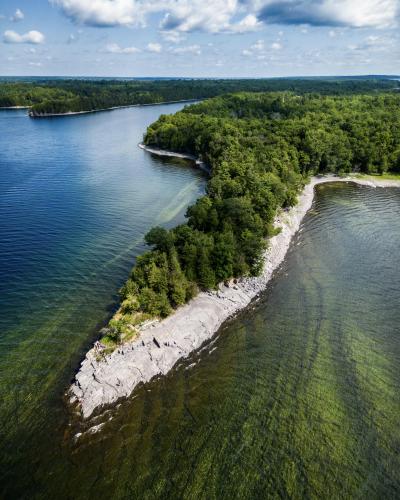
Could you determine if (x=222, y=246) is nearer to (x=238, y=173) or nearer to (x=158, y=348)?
(x=158, y=348)

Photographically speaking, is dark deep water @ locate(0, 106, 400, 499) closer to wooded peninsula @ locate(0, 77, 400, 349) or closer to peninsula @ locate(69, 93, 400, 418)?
peninsula @ locate(69, 93, 400, 418)

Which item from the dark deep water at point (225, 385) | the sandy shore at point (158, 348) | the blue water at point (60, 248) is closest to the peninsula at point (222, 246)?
the sandy shore at point (158, 348)

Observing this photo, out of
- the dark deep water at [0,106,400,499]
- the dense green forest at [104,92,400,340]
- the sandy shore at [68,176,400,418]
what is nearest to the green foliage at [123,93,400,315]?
the dense green forest at [104,92,400,340]

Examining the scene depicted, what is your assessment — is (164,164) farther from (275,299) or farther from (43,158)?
(275,299)

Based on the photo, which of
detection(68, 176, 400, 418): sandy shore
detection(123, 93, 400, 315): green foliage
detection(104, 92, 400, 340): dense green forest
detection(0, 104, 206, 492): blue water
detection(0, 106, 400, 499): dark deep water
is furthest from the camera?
detection(123, 93, 400, 315): green foliage

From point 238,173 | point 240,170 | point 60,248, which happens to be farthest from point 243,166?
point 60,248

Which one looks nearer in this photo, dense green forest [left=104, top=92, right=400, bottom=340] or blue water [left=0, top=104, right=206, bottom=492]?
blue water [left=0, top=104, right=206, bottom=492]

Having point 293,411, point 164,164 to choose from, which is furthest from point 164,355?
point 164,164
